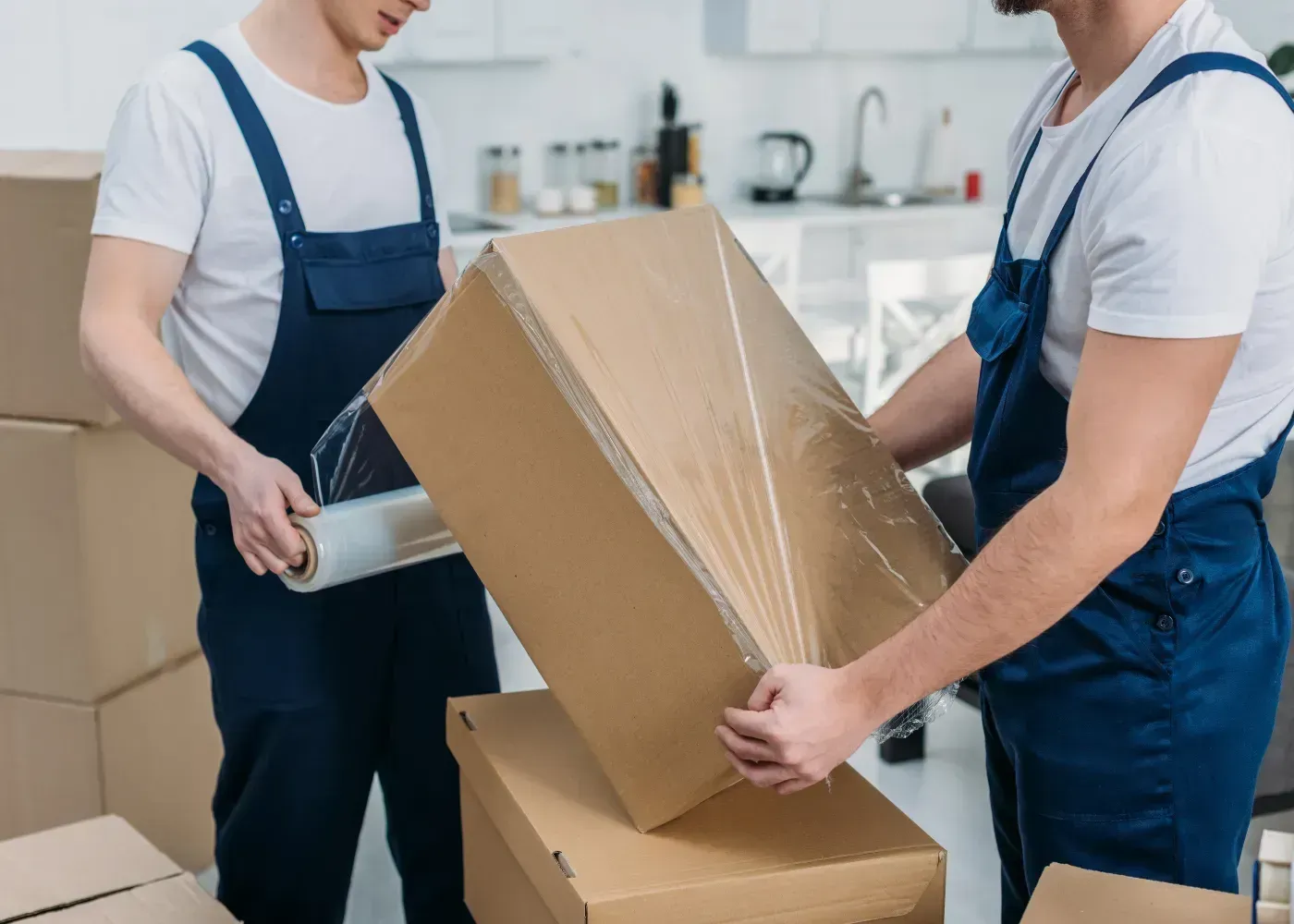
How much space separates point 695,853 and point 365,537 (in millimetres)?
427

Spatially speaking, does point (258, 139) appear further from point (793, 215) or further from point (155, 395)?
point (793, 215)

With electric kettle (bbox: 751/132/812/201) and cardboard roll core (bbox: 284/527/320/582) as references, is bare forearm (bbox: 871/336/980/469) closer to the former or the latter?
cardboard roll core (bbox: 284/527/320/582)

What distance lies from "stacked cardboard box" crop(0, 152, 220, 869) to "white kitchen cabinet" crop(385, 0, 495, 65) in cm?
218

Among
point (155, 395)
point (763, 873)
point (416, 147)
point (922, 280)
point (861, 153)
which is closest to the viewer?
point (763, 873)

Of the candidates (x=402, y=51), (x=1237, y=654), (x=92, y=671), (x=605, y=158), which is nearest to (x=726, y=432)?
(x=1237, y=654)

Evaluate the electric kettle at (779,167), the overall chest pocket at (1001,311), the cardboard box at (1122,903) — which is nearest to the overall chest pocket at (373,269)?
the overall chest pocket at (1001,311)

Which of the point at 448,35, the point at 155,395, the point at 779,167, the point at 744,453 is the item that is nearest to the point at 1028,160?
the point at 744,453

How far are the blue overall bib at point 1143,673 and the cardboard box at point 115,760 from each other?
1.41 m

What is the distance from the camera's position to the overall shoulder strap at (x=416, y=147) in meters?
1.62

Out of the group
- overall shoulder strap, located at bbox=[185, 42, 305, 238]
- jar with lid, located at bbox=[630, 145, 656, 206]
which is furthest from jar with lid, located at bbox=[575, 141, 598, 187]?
overall shoulder strap, located at bbox=[185, 42, 305, 238]

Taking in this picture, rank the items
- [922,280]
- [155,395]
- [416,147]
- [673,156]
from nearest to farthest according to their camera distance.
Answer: [155,395]
[416,147]
[922,280]
[673,156]

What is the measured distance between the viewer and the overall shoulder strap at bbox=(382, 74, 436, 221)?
1.62 m

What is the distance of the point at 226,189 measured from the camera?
1432 millimetres

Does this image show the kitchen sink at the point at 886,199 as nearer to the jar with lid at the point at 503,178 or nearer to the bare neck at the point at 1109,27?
the jar with lid at the point at 503,178
